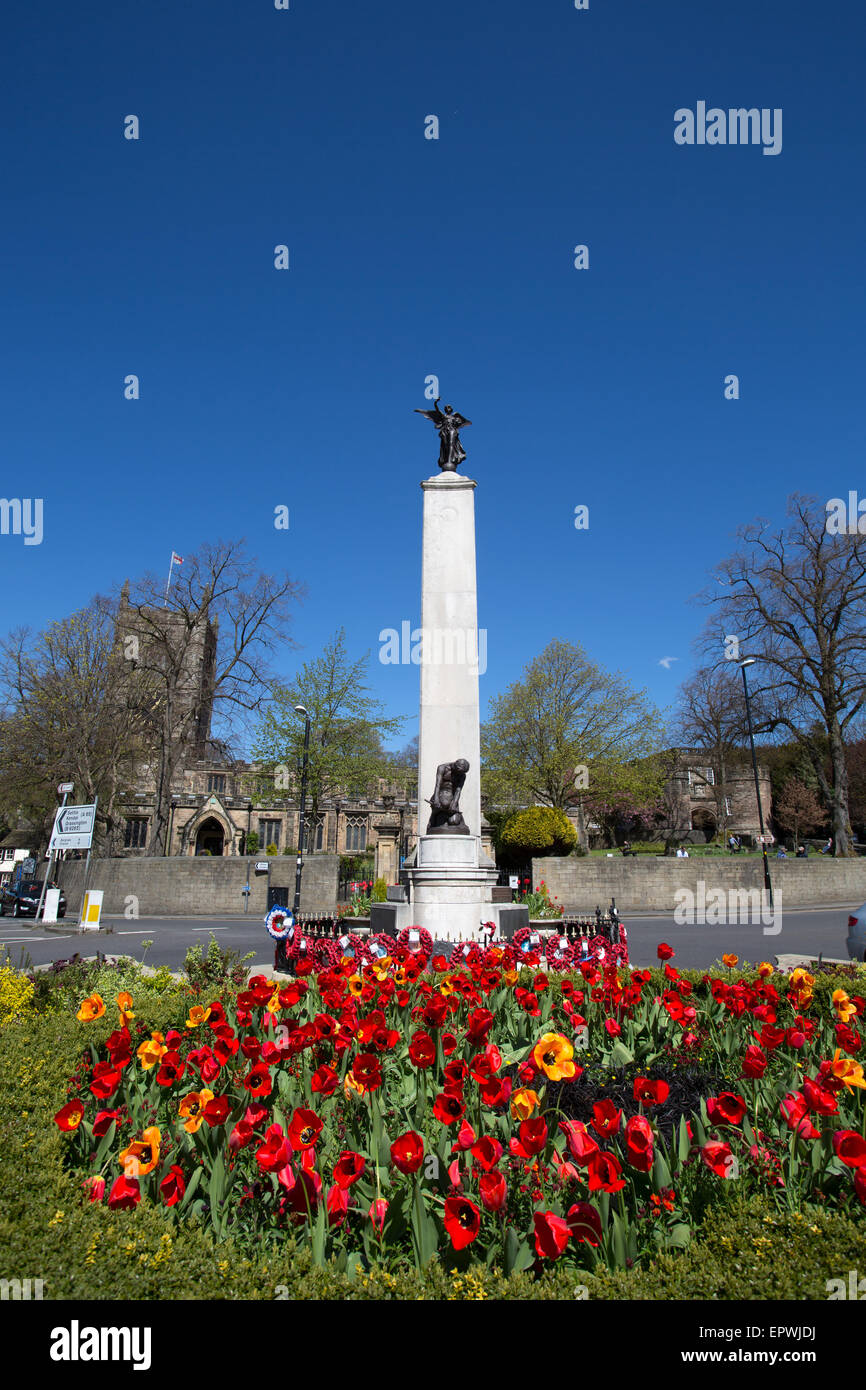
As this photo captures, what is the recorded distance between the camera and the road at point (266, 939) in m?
15.5

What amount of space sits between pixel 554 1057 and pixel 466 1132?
55 centimetres

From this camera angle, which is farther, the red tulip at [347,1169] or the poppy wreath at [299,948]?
the poppy wreath at [299,948]

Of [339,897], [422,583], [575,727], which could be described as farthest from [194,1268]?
[575,727]

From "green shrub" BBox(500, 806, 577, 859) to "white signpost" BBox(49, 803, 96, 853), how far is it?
1702 cm

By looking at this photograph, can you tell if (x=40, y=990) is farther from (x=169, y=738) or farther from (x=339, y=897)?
(x=169, y=738)

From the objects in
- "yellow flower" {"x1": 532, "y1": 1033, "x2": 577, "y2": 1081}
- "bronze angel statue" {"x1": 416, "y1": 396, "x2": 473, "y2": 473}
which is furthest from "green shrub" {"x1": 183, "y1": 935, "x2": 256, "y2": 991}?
"bronze angel statue" {"x1": 416, "y1": 396, "x2": 473, "y2": 473}

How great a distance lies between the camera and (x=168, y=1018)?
5719 mm

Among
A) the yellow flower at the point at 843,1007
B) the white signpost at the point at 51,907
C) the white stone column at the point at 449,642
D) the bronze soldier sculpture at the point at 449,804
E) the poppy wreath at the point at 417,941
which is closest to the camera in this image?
the yellow flower at the point at 843,1007

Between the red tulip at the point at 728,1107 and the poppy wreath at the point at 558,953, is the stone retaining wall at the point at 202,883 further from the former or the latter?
the red tulip at the point at 728,1107

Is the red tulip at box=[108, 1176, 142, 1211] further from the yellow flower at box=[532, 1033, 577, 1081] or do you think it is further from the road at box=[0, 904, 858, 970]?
the road at box=[0, 904, 858, 970]

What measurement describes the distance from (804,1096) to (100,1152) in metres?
3.13

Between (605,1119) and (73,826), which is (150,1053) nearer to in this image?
(605,1119)

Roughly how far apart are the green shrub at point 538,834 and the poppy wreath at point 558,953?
70.2ft

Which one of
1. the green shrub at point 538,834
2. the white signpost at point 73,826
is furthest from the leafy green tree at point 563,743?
the white signpost at point 73,826
